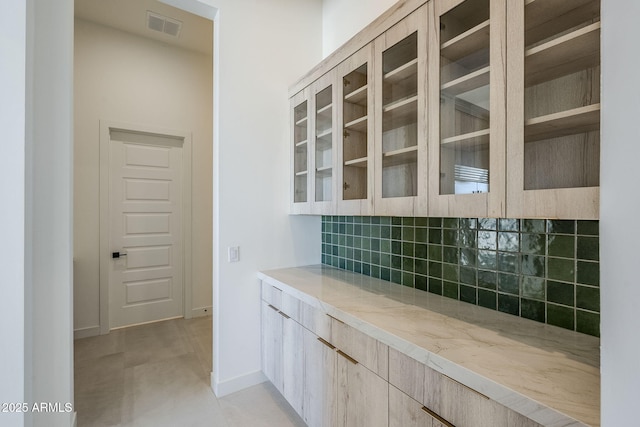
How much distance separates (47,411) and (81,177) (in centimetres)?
239

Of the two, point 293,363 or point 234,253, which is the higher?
point 234,253

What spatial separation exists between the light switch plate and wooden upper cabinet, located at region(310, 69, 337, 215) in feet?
2.18

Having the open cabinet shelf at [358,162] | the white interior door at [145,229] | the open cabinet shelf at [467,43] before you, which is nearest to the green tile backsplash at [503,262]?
the open cabinet shelf at [358,162]

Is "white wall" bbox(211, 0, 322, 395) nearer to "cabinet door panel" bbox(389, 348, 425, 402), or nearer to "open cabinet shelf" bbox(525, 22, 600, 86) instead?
"cabinet door panel" bbox(389, 348, 425, 402)

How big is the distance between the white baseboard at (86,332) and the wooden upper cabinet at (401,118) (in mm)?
3469

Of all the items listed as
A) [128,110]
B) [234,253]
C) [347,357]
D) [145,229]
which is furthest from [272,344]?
[128,110]

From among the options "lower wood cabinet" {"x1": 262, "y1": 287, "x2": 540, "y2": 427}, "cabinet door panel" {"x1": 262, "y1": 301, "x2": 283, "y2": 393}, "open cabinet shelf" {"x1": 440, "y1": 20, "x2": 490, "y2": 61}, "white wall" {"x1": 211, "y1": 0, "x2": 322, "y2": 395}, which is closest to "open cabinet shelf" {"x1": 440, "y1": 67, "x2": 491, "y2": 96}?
"open cabinet shelf" {"x1": 440, "y1": 20, "x2": 490, "y2": 61}

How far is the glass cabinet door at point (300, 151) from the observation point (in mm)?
2252

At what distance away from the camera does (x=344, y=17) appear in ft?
7.93

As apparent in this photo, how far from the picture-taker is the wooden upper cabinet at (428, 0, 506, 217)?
1.08 meters

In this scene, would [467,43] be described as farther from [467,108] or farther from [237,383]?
[237,383]

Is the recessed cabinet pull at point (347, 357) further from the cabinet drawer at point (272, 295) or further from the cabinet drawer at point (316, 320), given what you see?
the cabinet drawer at point (272, 295)

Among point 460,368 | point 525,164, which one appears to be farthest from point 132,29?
point 460,368

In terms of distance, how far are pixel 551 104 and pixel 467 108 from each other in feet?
0.98
